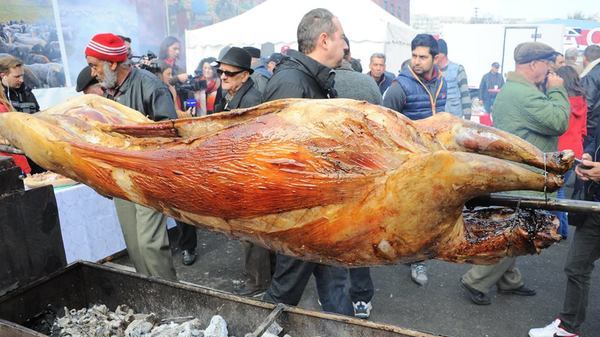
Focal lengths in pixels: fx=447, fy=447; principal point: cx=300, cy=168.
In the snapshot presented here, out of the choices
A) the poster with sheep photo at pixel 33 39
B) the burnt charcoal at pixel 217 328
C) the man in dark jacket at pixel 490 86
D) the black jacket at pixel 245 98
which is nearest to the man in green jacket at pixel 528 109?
the black jacket at pixel 245 98

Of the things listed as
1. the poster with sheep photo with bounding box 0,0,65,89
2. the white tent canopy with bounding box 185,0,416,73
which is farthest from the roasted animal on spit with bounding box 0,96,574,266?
the white tent canopy with bounding box 185,0,416,73

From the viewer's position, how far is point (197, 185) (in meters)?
1.81

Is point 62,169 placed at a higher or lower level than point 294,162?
lower

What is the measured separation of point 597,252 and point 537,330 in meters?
0.81

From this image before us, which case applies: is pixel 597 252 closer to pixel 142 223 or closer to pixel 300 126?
pixel 300 126

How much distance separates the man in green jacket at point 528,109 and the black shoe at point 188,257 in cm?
289

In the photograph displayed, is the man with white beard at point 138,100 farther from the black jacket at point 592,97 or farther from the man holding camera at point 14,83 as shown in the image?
the black jacket at point 592,97

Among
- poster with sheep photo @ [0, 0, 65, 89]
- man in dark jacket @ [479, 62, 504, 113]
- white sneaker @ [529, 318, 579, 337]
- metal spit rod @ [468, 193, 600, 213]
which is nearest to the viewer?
metal spit rod @ [468, 193, 600, 213]

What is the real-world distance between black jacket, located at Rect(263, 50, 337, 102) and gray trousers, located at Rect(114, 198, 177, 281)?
1.46 m

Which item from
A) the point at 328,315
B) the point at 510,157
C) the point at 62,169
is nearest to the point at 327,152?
the point at 510,157

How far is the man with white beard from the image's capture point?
355cm

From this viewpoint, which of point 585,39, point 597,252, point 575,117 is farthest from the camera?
point 585,39

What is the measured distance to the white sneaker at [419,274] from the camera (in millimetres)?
4488

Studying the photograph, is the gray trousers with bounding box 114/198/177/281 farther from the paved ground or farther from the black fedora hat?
the black fedora hat
